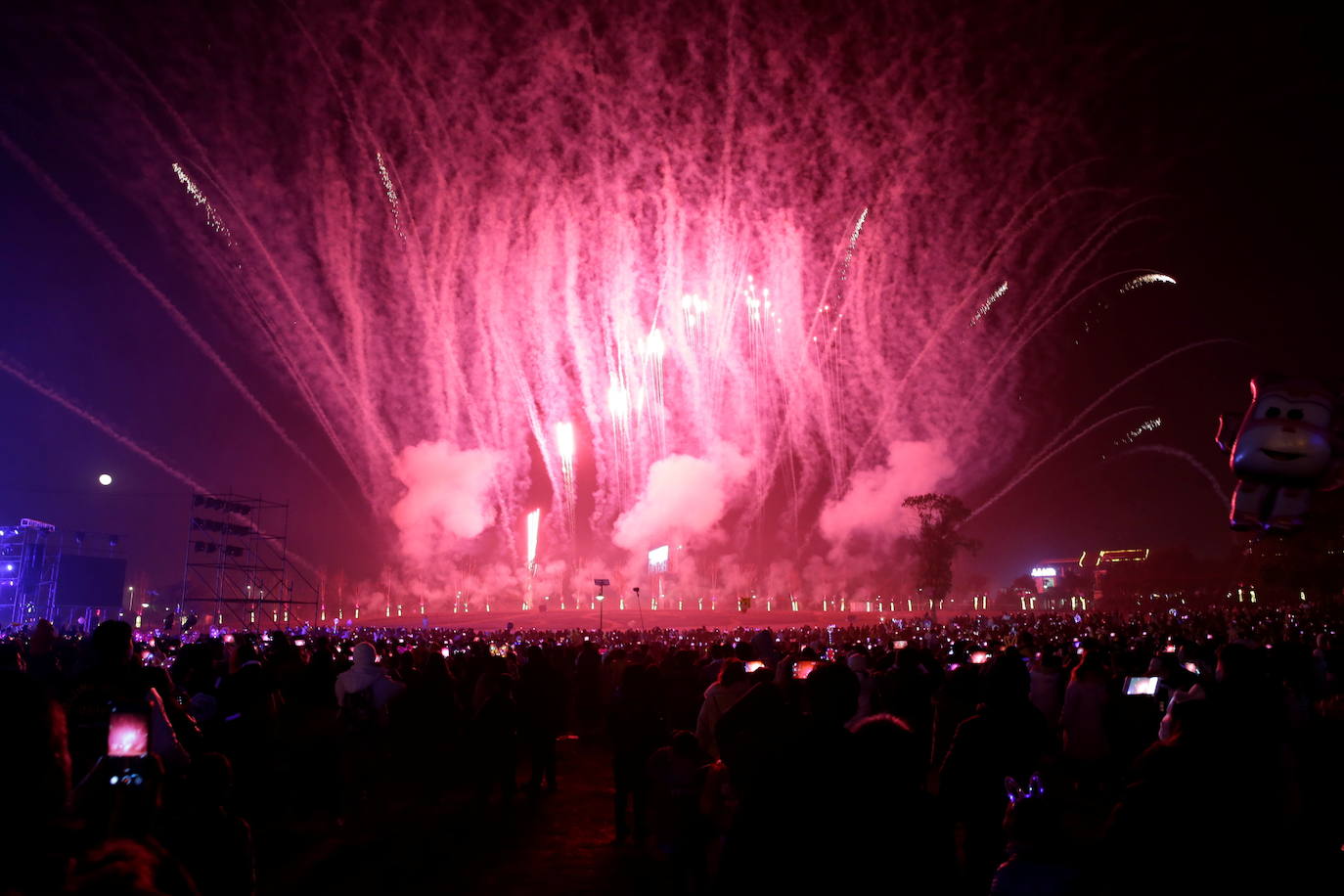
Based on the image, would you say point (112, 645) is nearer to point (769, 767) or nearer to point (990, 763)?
point (769, 767)

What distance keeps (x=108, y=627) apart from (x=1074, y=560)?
419 feet

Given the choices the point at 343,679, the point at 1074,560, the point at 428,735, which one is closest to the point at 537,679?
the point at 428,735

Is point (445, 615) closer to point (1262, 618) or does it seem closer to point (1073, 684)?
point (1262, 618)

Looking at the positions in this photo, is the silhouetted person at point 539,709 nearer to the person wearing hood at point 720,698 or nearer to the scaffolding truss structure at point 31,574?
the person wearing hood at point 720,698

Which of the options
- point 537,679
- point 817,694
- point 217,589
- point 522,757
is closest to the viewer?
point 817,694

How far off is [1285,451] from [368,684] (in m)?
9.78

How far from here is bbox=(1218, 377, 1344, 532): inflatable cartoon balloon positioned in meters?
9.01

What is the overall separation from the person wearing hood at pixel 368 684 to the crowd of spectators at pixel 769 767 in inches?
0.9

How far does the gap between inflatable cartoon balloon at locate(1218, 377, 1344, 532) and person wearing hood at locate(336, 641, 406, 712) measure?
9.28m

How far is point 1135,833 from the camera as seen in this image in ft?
10.1

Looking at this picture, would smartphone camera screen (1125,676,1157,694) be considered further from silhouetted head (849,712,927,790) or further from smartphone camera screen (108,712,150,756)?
smartphone camera screen (108,712,150,756)

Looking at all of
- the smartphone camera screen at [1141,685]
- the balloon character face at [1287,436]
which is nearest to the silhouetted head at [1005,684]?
the smartphone camera screen at [1141,685]

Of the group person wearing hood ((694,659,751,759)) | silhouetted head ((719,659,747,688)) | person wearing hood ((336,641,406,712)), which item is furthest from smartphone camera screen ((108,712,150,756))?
person wearing hood ((336,641,406,712))

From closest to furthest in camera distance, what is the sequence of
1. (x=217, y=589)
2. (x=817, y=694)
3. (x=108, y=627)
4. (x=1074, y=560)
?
(x=817, y=694) → (x=108, y=627) → (x=217, y=589) → (x=1074, y=560)
